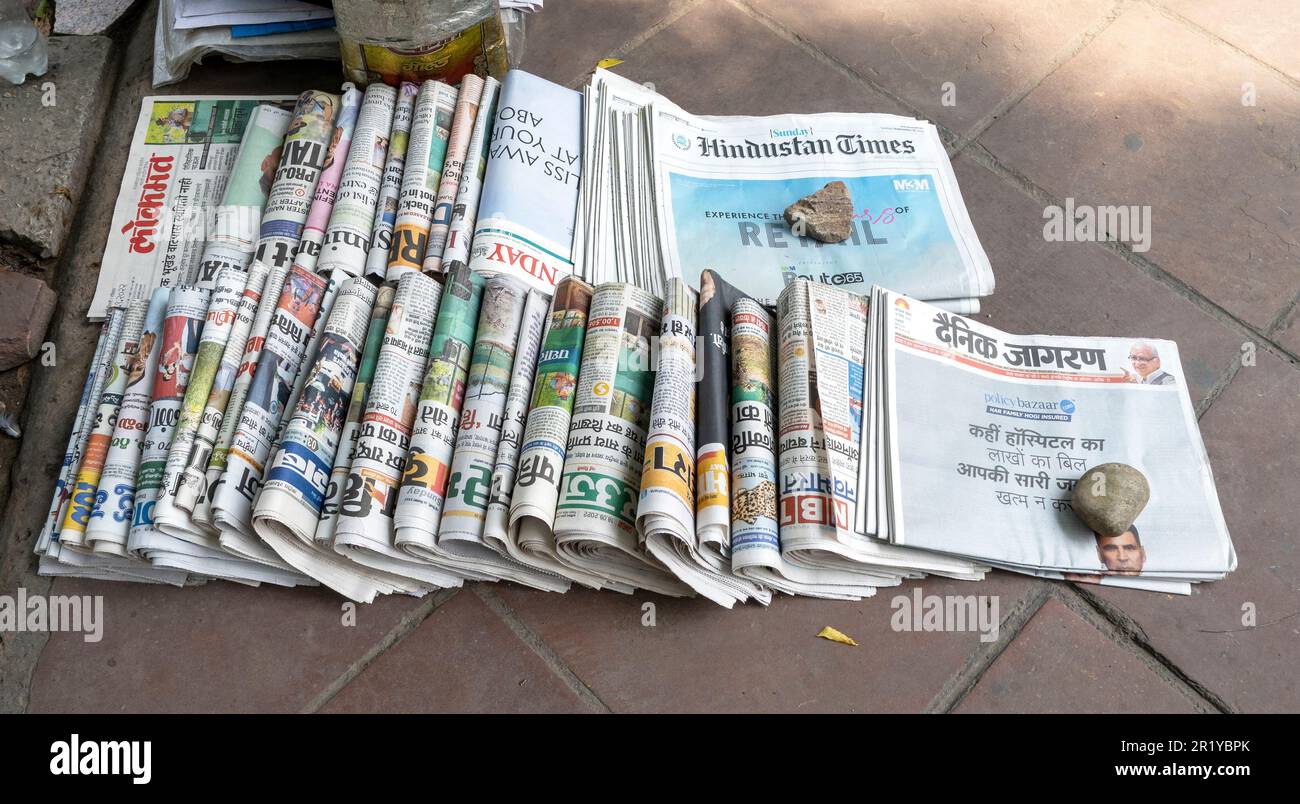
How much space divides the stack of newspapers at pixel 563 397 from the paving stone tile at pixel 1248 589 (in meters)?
0.04

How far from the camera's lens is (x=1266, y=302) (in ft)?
5.04

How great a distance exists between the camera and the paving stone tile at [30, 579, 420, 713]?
1231 mm

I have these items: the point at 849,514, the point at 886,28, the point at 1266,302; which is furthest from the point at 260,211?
the point at 1266,302

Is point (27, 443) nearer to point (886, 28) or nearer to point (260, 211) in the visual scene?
point (260, 211)

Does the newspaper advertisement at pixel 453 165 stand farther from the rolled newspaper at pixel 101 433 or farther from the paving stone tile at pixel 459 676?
the paving stone tile at pixel 459 676

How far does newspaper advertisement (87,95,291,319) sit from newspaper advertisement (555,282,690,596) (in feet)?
2.36

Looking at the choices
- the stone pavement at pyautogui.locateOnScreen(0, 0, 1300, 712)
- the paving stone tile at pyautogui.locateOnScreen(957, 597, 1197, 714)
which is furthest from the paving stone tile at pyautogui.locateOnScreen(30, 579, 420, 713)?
the paving stone tile at pyautogui.locateOnScreen(957, 597, 1197, 714)

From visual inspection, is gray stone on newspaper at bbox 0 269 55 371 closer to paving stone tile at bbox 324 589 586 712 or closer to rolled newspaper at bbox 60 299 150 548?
rolled newspaper at bbox 60 299 150 548

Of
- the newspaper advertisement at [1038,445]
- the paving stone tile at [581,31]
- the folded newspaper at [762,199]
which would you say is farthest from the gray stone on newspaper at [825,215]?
the paving stone tile at [581,31]

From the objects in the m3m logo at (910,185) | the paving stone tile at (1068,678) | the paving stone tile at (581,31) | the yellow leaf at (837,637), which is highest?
the paving stone tile at (581,31)

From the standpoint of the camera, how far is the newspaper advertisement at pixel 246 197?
4.87ft

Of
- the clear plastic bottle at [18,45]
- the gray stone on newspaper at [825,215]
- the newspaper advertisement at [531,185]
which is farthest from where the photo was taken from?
the clear plastic bottle at [18,45]
